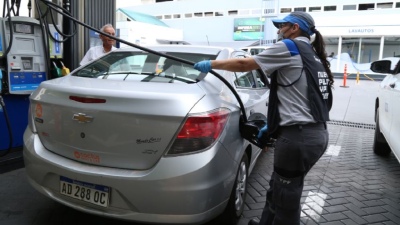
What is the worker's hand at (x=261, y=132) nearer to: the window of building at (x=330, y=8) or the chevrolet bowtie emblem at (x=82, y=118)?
the chevrolet bowtie emblem at (x=82, y=118)

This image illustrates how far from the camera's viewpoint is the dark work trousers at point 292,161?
2264mm

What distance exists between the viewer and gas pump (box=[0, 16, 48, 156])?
4125 mm

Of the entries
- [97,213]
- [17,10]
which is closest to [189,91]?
[97,213]

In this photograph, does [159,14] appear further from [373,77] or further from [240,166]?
[240,166]

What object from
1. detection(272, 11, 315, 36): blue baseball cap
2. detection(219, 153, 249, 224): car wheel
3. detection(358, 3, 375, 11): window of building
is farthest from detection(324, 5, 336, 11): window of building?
detection(272, 11, 315, 36): blue baseball cap

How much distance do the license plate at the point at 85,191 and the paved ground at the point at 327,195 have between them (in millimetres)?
596

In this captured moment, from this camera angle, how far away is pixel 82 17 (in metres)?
5.27

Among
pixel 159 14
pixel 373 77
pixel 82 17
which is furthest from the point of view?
pixel 159 14

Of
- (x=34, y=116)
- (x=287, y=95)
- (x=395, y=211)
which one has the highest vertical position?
(x=287, y=95)

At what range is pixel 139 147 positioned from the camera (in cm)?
226

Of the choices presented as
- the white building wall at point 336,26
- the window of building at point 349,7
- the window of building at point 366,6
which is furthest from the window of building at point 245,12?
the window of building at point 366,6

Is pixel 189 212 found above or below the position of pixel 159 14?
below

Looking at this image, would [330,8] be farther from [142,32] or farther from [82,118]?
[82,118]

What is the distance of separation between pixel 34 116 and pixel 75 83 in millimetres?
422
